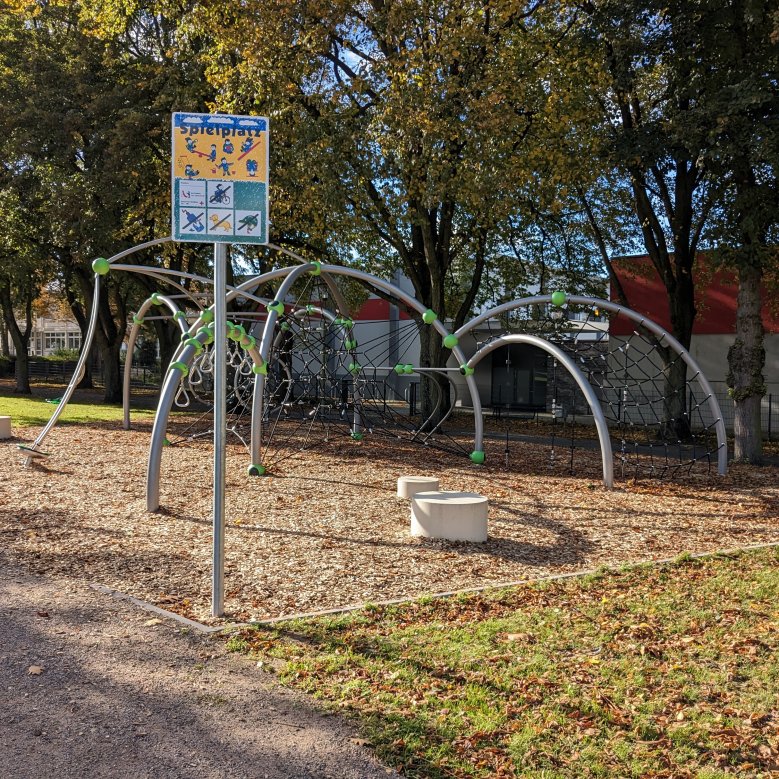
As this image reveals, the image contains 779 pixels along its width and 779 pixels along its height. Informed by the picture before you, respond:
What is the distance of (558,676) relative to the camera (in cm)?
418

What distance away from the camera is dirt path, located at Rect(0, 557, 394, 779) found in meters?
3.21

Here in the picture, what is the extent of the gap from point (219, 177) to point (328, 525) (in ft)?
13.8

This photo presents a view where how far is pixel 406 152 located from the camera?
14.0 meters

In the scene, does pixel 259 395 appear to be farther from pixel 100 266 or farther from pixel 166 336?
pixel 166 336

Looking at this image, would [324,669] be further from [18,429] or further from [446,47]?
[18,429]

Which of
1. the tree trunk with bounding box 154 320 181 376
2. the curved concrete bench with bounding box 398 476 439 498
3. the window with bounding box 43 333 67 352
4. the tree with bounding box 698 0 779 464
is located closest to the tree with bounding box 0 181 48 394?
the tree trunk with bounding box 154 320 181 376

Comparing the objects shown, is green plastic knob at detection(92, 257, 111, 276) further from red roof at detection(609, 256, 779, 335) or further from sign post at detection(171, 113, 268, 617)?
red roof at detection(609, 256, 779, 335)

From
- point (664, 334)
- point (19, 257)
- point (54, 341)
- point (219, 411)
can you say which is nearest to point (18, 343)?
point (19, 257)

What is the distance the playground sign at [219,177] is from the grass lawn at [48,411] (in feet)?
47.9

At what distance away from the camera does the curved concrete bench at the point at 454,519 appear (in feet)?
24.5

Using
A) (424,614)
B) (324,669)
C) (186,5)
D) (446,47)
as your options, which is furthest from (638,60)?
(324,669)

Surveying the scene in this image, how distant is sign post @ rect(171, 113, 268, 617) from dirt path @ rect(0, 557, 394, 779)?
1.24 meters

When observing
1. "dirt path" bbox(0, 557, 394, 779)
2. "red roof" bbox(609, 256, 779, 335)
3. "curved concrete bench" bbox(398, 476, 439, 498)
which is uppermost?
Answer: "red roof" bbox(609, 256, 779, 335)

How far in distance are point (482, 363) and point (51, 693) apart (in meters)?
28.8
